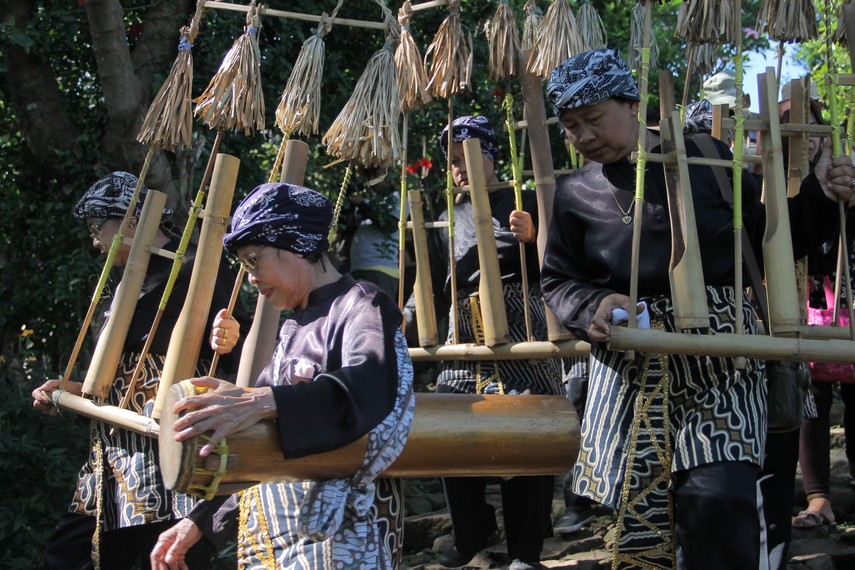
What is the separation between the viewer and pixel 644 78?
9.89 ft

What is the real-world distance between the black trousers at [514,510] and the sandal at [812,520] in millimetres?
1112

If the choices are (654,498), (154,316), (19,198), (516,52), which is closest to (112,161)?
(19,198)

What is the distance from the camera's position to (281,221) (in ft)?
9.11

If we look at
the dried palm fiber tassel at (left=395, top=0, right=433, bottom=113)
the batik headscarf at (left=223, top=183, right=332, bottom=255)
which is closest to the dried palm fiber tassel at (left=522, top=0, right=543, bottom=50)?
the dried palm fiber tassel at (left=395, top=0, right=433, bottom=113)

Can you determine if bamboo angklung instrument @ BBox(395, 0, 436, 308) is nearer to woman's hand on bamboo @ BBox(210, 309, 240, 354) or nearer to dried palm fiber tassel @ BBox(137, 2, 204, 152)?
dried palm fiber tassel @ BBox(137, 2, 204, 152)

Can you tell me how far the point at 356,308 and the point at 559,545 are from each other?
296cm

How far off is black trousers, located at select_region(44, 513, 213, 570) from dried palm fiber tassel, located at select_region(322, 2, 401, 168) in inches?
59.7

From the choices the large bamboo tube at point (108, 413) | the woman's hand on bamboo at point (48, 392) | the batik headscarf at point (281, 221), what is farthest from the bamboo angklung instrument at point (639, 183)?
the woman's hand on bamboo at point (48, 392)

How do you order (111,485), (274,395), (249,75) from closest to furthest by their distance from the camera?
(274,395)
(249,75)
(111,485)

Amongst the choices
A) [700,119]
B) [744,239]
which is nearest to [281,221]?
[744,239]

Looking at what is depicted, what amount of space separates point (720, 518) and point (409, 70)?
2.16 meters

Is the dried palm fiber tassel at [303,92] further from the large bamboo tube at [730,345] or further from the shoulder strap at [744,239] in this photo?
the large bamboo tube at [730,345]

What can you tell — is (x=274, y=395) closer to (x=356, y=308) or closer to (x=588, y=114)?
(x=356, y=308)

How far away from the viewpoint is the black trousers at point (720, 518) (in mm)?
2912
